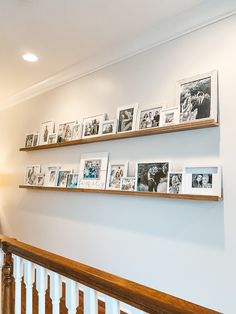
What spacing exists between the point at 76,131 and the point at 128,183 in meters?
1.04

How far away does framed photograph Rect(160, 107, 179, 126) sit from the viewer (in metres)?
2.26

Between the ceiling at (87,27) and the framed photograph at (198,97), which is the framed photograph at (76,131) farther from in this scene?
the framed photograph at (198,97)

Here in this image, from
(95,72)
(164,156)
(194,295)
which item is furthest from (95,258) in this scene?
(95,72)

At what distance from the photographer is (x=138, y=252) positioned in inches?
98.2

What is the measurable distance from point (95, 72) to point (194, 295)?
2380 millimetres

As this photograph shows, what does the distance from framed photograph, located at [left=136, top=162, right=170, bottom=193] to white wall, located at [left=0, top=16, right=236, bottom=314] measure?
8 centimetres

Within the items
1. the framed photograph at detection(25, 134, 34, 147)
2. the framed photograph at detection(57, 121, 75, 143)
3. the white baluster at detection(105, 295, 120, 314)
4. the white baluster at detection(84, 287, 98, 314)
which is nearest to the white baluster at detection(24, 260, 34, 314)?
the white baluster at detection(84, 287, 98, 314)

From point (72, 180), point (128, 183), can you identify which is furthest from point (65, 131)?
point (128, 183)

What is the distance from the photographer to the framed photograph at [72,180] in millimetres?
3133

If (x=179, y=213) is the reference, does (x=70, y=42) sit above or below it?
above

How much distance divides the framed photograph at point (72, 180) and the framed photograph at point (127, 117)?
31.5 inches

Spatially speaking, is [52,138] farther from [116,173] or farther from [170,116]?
[170,116]

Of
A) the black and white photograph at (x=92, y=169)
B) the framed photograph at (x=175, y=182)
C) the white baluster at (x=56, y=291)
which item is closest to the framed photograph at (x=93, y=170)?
the black and white photograph at (x=92, y=169)

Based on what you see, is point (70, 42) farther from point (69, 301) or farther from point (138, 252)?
point (69, 301)
